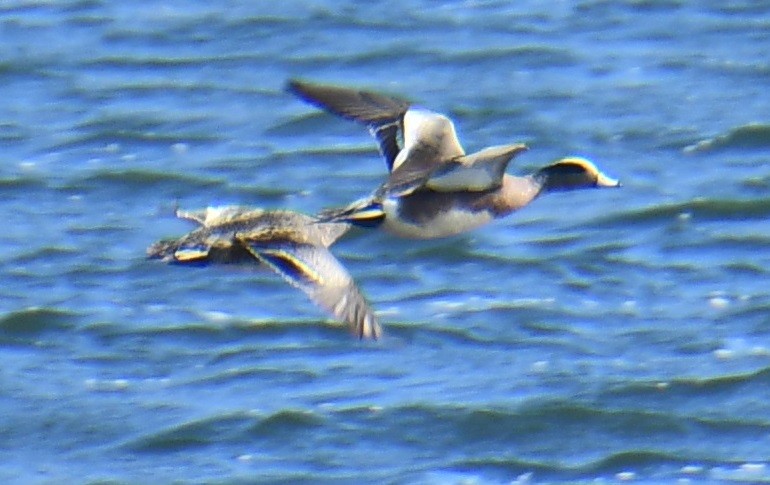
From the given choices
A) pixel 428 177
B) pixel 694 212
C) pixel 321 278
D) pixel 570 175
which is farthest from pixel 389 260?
pixel 321 278

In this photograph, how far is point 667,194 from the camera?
13867mm

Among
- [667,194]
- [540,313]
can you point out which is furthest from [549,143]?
[540,313]

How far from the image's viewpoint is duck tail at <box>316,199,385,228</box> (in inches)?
342

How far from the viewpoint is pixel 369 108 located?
9.87 metres

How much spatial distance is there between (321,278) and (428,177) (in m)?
0.94

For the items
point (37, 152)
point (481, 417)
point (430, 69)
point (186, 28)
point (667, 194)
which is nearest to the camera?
point (481, 417)

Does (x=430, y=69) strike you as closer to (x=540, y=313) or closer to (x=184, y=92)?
(x=184, y=92)

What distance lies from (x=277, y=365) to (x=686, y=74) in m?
4.84

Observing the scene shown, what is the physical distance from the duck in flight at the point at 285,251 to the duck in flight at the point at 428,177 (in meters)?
0.12

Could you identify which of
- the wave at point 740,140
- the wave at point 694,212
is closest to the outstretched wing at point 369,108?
the wave at point 694,212

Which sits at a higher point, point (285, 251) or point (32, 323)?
point (32, 323)

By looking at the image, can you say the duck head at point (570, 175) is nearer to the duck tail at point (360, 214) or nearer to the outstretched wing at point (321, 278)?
the duck tail at point (360, 214)

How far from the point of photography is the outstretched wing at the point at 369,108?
31.6ft

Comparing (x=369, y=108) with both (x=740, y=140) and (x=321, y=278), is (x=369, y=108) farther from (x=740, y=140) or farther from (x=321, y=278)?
(x=740, y=140)
